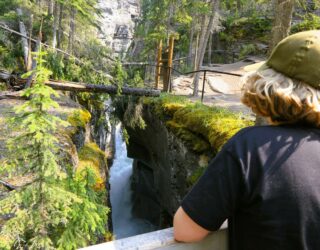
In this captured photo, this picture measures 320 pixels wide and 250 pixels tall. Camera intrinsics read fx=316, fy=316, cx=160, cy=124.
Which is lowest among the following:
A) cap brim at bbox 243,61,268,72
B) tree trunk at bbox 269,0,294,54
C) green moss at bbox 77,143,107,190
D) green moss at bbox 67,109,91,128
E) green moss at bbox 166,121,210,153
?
green moss at bbox 77,143,107,190

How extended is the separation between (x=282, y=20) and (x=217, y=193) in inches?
203

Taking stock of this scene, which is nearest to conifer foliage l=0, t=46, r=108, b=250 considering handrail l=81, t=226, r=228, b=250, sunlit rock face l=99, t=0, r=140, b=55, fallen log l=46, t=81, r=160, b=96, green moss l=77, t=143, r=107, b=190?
handrail l=81, t=226, r=228, b=250

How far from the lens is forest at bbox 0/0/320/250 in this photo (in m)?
2.78

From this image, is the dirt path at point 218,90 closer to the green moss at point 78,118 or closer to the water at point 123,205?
the water at point 123,205

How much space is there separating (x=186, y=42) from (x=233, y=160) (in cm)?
2633

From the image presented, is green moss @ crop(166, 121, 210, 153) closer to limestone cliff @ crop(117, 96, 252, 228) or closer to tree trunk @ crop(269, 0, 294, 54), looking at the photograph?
limestone cliff @ crop(117, 96, 252, 228)

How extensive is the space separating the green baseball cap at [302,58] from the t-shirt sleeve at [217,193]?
461mm

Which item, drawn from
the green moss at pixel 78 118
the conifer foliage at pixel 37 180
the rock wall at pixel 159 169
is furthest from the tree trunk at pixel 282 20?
the green moss at pixel 78 118

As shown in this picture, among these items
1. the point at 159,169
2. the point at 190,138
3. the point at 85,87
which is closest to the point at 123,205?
the point at 159,169

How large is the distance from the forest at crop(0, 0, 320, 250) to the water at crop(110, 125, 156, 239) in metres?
4.12

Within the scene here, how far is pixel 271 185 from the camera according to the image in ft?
4.37

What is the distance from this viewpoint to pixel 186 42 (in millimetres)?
26625

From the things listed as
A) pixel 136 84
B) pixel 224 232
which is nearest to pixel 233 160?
pixel 224 232

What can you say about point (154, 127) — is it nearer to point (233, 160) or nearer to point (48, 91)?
point (48, 91)
